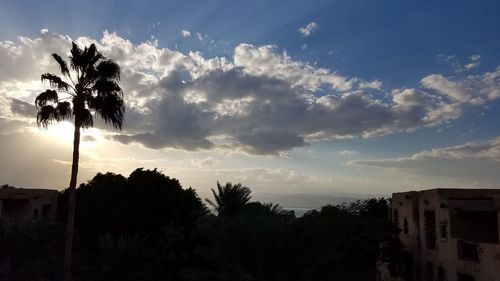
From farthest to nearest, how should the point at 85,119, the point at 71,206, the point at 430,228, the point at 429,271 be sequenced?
the point at 429,271, the point at 430,228, the point at 85,119, the point at 71,206

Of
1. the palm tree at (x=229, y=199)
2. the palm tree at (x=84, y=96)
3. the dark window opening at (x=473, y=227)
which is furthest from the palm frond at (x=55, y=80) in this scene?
the dark window opening at (x=473, y=227)

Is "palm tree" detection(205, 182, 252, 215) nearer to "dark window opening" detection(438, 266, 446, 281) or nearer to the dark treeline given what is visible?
the dark treeline

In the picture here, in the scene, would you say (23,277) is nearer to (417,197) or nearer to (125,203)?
(125,203)

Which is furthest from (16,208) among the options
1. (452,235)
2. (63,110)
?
(452,235)

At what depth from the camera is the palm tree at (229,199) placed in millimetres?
30500

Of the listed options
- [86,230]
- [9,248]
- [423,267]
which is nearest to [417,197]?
[423,267]

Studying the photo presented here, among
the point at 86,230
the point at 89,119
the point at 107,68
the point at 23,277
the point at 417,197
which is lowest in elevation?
the point at 23,277

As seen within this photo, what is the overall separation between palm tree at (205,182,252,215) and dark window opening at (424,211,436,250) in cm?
1119

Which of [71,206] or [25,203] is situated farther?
[25,203]

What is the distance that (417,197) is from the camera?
3212cm

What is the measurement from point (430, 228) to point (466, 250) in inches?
191

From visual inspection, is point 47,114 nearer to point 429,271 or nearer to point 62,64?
point 62,64

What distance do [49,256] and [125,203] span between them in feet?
22.3

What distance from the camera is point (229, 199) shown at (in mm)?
30562
